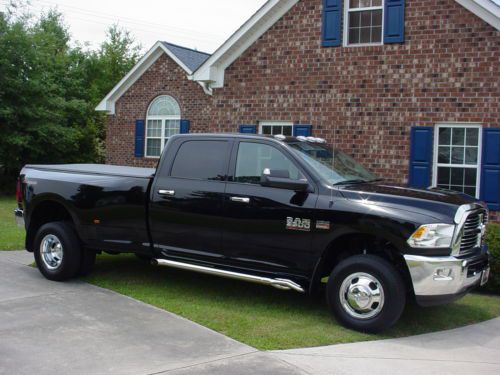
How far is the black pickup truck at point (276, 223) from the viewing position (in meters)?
5.77

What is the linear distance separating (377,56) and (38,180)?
712cm

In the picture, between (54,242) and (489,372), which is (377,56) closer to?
(54,242)

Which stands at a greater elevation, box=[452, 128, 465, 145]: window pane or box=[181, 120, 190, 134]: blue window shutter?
box=[181, 120, 190, 134]: blue window shutter

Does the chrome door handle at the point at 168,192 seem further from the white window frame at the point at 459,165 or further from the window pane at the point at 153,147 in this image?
the window pane at the point at 153,147

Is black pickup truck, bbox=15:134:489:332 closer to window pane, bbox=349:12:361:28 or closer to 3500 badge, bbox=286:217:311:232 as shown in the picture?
3500 badge, bbox=286:217:311:232

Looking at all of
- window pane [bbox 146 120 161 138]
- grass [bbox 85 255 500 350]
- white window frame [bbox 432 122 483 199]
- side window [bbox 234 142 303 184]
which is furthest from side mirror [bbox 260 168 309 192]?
window pane [bbox 146 120 161 138]

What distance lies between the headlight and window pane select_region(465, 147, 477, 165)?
19.3ft

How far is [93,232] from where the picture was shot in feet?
25.0

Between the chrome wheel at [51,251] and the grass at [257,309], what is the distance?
51cm

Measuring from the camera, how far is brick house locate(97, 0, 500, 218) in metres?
11.1

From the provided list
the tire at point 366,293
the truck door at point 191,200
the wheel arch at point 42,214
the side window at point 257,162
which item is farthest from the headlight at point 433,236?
the wheel arch at point 42,214

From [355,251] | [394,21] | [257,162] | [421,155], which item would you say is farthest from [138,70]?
[355,251]

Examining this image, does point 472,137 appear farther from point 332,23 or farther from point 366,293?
point 366,293

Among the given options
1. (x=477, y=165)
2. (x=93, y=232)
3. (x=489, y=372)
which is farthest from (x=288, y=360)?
(x=477, y=165)
